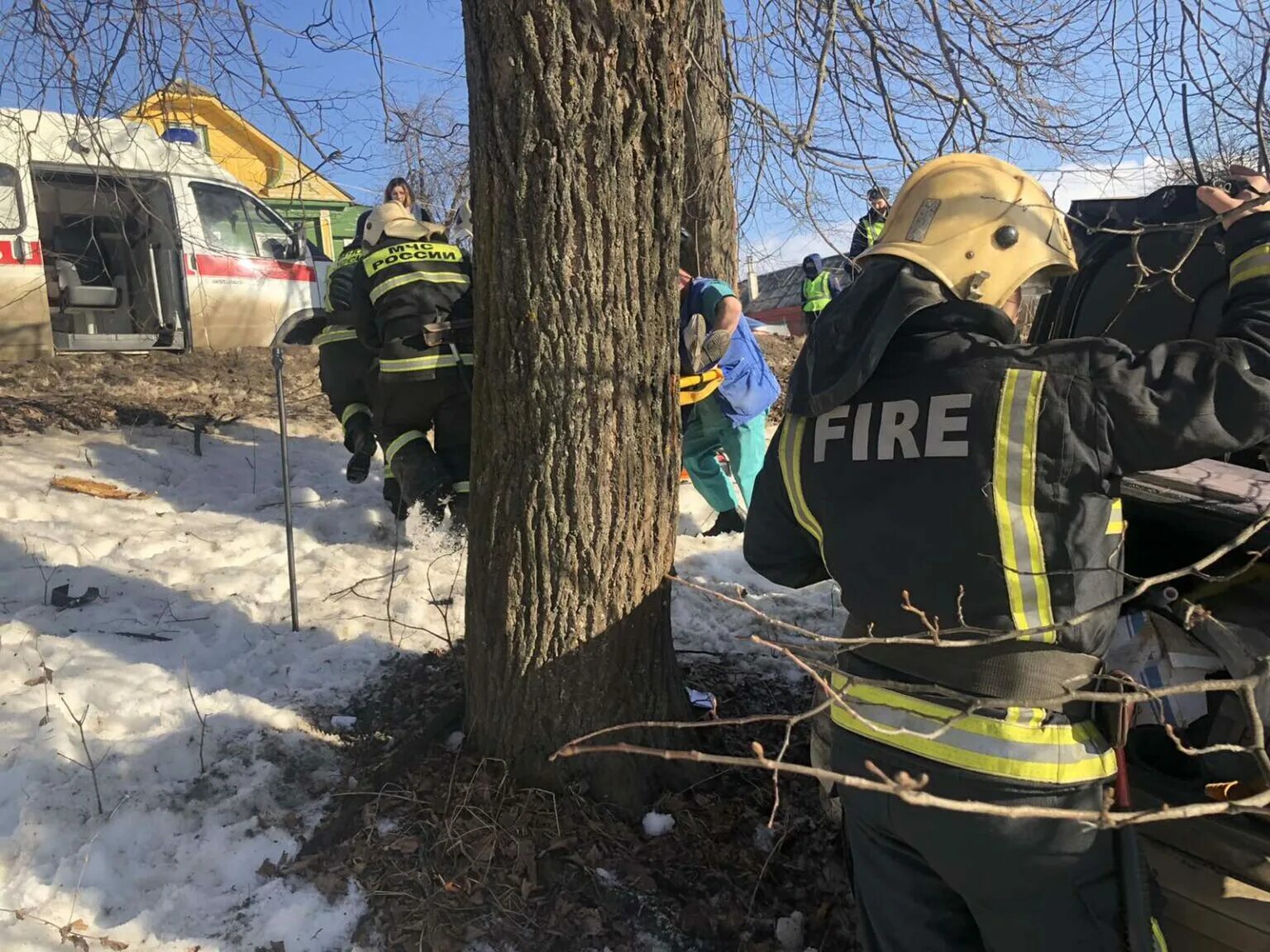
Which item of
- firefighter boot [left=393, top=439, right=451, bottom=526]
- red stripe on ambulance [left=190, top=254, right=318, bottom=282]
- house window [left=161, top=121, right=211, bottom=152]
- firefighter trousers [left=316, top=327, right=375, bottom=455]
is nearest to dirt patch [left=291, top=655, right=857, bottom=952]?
firefighter boot [left=393, top=439, right=451, bottom=526]

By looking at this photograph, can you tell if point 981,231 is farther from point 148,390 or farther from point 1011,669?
point 148,390

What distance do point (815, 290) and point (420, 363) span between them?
5402mm

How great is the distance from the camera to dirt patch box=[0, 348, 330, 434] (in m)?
6.84

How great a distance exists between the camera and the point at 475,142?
2561 mm

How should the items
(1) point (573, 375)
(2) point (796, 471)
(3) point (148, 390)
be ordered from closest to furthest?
(2) point (796, 471) < (1) point (573, 375) < (3) point (148, 390)

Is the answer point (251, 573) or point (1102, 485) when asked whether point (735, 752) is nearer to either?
point (1102, 485)

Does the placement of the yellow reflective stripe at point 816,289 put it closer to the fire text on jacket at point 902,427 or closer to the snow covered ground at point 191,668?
the snow covered ground at point 191,668

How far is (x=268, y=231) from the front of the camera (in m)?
9.27

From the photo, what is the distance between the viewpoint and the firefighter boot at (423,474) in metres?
4.76

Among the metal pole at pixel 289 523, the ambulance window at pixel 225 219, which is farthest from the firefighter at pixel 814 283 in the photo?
the metal pole at pixel 289 523

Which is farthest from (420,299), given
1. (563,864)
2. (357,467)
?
(563,864)

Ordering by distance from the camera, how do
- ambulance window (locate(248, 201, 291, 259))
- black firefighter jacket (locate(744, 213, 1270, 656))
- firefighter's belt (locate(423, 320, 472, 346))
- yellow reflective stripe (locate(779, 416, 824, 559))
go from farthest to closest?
1. ambulance window (locate(248, 201, 291, 259))
2. firefighter's belt (locate(423, 320, 472, 346))
3. yellow reflective stripe (locate(779, 416, 824, 559))
4. black firefighter jacket (locate(744, 213, 1270, 656))

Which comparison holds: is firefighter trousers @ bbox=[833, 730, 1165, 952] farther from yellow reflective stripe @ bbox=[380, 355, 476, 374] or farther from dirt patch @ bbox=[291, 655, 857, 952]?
yellow reflective stripe @ bbox=[380, 355, 476, 374]

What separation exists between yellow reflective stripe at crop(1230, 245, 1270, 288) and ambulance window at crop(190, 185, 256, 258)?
29.2ft
